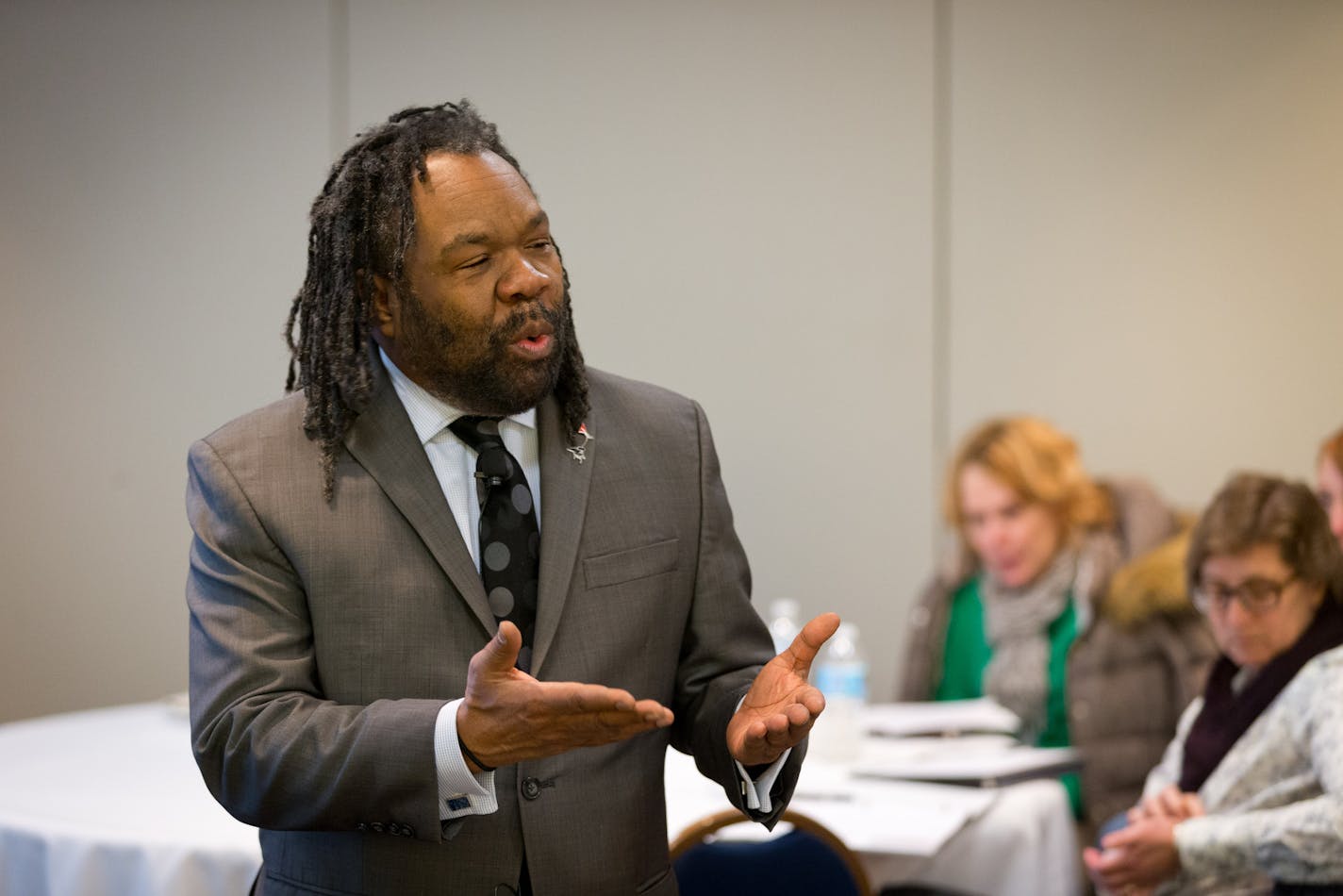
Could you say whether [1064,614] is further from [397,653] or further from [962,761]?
[397,653]

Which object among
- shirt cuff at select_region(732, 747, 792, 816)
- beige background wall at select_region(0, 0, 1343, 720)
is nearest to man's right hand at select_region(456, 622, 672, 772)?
shirt cuff at select_region(732, 747, 792, 816)

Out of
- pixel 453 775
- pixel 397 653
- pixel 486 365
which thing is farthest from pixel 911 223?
pixel 453 775

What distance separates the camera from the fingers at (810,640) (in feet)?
4.64

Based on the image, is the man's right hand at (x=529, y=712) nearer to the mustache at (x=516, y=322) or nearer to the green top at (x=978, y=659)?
the mustache at (x=516, y=322)

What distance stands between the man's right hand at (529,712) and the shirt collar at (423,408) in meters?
0.34

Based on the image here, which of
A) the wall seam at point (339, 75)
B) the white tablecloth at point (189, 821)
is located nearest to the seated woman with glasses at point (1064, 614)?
the white tablecloth at point (189, 821)

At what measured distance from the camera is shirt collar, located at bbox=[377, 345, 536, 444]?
153 cm

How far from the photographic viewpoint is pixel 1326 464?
297 centimetres

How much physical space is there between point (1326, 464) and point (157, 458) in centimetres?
271

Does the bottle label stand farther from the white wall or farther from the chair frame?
the white wall

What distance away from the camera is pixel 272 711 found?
1.37 meters

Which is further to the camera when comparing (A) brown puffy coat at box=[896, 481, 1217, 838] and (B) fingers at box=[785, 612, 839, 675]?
(A) brown puffy coat at box=[896, 481, 1217, 838]

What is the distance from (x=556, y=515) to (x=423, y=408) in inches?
7.3

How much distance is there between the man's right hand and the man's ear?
1.44 feet
